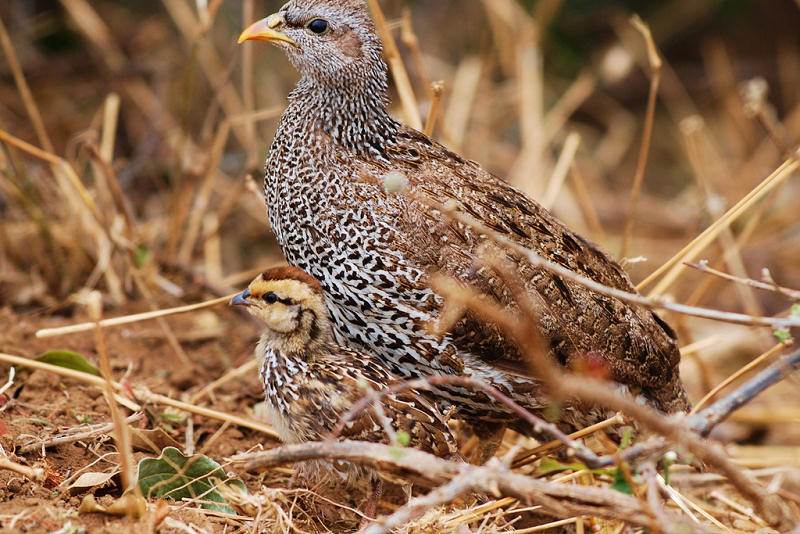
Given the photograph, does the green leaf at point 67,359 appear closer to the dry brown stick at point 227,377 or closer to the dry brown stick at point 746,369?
the dry brown stick at point 227,377

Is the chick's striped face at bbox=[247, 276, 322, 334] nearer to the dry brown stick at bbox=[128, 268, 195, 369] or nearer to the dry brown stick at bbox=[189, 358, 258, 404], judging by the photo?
the dry brown stick at bbox=[189, 358, 258, 404]

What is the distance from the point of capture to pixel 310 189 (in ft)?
12.6

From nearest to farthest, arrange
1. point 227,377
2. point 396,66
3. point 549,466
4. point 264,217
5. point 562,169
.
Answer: point 549,466
point 227,377
point 396,66
point 562,169
point 264,217

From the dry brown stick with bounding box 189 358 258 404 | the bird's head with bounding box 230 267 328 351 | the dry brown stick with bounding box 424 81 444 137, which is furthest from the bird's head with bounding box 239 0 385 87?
the dry brown stick with bounding box 189 358 258 404

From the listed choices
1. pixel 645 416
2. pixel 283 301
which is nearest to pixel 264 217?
pixel 283 301

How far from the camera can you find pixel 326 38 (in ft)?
13.1

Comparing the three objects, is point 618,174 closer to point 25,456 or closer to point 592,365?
point 592,365

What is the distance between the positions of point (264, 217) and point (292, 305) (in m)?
3.09

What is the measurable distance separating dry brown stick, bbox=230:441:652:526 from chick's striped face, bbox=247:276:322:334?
0.82 meters

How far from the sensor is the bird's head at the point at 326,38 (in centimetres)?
398

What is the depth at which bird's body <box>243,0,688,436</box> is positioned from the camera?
12.2ft

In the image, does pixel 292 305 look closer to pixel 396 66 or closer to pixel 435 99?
pixel 435 99

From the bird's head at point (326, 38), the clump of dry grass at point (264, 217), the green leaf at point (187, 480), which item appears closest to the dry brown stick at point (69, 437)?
the clump of dry grass at point (264, 217)

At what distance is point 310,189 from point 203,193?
183 centimetres
